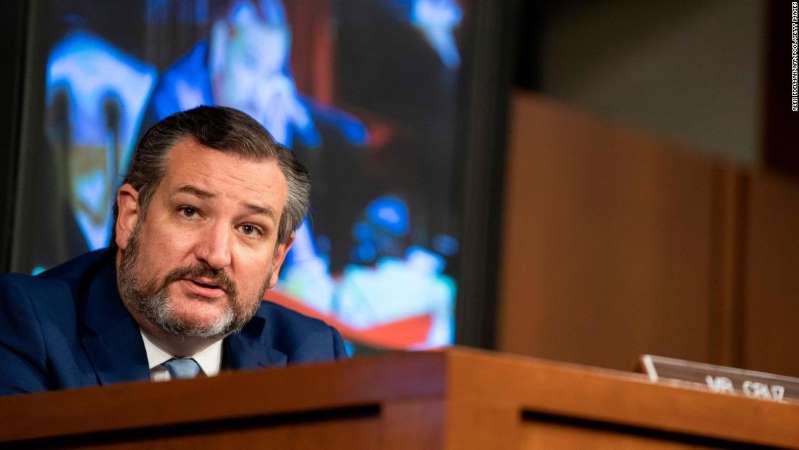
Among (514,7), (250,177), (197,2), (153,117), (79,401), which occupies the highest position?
(514,7)

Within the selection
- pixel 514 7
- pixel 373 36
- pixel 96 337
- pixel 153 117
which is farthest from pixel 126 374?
pixel 514 7

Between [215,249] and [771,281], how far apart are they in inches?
157

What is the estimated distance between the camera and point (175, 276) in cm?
186

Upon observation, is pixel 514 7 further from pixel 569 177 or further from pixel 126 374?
pixel 126 374

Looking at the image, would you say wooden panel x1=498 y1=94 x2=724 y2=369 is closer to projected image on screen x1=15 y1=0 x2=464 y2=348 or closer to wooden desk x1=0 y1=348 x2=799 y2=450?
projected image on screen x1=15 y1=0 x2=464 y2=348

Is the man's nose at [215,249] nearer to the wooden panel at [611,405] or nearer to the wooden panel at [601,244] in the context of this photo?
the wooden panel at [611,405]

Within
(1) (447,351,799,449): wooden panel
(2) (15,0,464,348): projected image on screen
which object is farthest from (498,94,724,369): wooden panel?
(1) (447,351,799,449): wooden panel

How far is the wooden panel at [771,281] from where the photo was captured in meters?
5.31

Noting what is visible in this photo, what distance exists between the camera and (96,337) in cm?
182

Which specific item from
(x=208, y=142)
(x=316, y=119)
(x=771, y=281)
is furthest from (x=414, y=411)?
(x=771, y=281)

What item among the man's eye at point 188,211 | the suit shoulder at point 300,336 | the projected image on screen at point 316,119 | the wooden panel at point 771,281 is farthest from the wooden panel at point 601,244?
the man's eye at point 188,211

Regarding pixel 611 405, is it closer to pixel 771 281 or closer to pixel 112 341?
pixel 112 341

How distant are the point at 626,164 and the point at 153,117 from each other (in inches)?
98.4

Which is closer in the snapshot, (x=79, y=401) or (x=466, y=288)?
(x=79, y=401)
